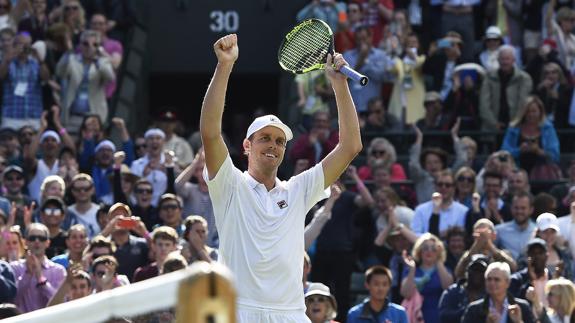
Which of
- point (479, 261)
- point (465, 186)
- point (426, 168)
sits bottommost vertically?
point (479, 261)

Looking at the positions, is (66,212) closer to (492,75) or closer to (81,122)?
(81,122)

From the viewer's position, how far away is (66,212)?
14.9 metres

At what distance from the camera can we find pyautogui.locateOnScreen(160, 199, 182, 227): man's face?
14.3 meters

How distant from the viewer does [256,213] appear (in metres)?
7.30

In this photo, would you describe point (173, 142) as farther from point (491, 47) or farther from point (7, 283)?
point (7, 283)

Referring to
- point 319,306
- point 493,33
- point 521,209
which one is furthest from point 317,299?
point 493,33

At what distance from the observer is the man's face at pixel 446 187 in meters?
15.3

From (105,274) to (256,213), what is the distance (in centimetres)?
502

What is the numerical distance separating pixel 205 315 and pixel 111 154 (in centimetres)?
1296

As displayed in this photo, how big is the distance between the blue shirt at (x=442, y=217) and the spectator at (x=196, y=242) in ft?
8.68

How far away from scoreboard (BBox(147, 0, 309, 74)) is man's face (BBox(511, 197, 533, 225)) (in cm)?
822

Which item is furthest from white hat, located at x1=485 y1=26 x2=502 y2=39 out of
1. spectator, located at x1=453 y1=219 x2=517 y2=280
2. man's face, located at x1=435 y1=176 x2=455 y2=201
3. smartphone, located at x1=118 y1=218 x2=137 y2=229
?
smartphone, located at x1=118 y1=218 x2=137 y2=229

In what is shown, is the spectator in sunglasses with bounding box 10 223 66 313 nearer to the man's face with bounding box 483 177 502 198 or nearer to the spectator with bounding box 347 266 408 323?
the spectator with bounding box 347 266 408 323

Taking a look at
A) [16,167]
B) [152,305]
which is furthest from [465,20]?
[152,305]
